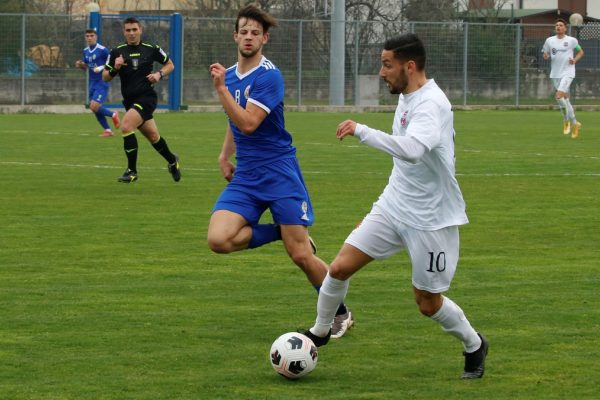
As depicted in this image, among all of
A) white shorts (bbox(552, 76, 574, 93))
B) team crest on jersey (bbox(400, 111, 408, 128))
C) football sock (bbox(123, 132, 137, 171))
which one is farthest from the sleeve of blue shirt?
white shorts (bbox(552, 76, 574, 93))

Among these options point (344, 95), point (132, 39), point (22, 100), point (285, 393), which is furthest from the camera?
point (344, 95)

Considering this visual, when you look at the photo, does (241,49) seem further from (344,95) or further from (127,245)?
(344,95)

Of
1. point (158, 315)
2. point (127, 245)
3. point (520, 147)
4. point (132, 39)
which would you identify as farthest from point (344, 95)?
point (158, 315)

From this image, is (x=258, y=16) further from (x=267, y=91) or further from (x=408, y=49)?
(x=408, y=49)

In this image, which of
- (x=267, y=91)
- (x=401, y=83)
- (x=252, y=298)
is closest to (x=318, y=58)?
(x=252, y=298)

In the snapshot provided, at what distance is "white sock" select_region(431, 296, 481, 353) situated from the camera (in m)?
6.71

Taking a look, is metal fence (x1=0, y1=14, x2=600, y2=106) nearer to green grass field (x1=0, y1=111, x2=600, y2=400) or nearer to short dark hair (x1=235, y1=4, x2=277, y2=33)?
green grass field (x1=0, y1=111, x2=600, y2=400)

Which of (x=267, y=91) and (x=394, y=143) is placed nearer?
(x=394, y=143)

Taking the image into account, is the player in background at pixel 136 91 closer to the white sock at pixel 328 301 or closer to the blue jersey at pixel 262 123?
the blue jersey at pixel 262 123

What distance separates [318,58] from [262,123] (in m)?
32.6

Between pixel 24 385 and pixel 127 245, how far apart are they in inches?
200

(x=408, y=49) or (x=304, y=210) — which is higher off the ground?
(x=408, y=49)

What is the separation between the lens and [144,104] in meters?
17.0

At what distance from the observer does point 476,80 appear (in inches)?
1665
